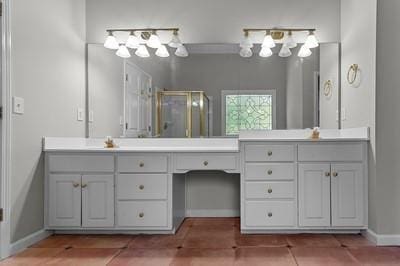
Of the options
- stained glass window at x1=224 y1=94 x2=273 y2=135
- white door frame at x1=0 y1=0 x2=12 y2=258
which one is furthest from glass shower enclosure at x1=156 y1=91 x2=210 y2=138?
white door frame at x1=0 y1=0 x2=12 y2=258

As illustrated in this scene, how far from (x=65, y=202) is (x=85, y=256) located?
0.66 metres

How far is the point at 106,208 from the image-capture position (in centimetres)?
310

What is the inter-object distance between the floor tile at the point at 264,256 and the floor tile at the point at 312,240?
0.20 meters

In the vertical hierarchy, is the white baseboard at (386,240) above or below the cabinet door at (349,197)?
below

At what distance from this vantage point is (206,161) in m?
3.16

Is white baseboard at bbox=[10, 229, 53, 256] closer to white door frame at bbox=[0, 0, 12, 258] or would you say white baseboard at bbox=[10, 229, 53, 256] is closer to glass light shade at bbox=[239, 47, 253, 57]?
white door frame at bbox=[0, 0, 12, 258]

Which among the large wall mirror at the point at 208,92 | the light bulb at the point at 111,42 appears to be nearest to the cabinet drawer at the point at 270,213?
the large wall mirror at the point at 208,92

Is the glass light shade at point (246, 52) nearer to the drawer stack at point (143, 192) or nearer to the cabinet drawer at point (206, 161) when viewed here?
the cabinet drawer at point (206, 161)

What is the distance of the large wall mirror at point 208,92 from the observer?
369 centimetres

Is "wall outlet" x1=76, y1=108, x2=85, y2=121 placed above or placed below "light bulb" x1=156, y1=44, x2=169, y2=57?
below

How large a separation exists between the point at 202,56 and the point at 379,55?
5.40ft

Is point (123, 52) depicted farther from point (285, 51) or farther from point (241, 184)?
point (241, 184)

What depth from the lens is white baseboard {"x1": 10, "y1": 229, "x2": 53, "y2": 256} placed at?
8.76ft

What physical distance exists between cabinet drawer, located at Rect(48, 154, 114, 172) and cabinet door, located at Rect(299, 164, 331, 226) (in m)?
1.62
